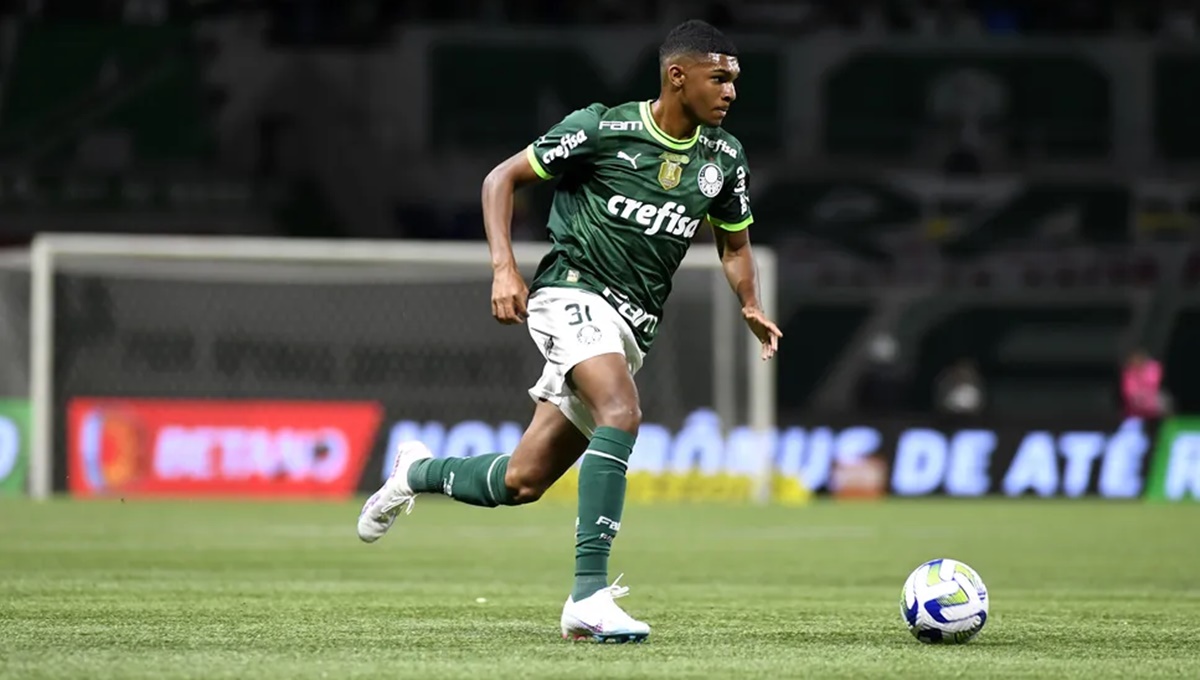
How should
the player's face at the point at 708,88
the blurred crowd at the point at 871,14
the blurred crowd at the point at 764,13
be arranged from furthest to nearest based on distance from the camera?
the blurred crowd at the point at 871,14 → the blurred crowd at the point at 764,13 → the player's face at the point at 708,88

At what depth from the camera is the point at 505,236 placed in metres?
6.12

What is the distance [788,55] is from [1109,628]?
25.2 m

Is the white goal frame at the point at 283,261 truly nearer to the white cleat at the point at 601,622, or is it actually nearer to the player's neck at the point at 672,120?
the player's neck at the point at 672,120

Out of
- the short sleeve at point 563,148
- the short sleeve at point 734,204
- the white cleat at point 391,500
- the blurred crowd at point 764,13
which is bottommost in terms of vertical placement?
the white cleat at point 391,500

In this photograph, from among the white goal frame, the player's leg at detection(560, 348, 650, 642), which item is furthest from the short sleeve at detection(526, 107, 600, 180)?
the white goal frame

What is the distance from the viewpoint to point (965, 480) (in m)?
20.6

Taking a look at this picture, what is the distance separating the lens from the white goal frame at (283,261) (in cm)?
1748

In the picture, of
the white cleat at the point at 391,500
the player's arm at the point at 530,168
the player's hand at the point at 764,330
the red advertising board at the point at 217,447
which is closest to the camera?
the player's arm at the point at 530,168

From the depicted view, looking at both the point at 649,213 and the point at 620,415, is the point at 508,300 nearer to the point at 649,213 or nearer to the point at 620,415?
the point at 620,415

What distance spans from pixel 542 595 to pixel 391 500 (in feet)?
4.64

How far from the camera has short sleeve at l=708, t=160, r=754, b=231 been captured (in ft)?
21.5

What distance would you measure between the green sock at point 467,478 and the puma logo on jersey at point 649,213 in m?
0.88

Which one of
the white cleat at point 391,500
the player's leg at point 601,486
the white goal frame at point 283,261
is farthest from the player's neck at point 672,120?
the white goal frame at point 283,261

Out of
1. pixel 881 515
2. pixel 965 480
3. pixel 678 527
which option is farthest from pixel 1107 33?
pixel 678 527
